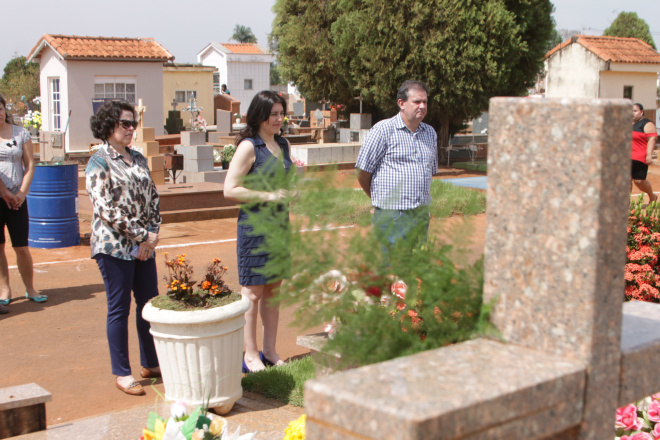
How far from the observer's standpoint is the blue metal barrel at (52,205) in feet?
29.9

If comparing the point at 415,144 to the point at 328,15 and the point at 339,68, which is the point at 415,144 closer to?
the point at 339,68

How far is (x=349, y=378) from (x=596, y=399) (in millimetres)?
542

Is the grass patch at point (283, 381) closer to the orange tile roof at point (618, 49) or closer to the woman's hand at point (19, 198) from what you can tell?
the woman's hand at point (19, 198)

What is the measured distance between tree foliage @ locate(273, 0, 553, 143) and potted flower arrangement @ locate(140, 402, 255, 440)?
56.6 feet

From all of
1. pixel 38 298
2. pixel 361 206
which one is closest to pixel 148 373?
pixel 38 298

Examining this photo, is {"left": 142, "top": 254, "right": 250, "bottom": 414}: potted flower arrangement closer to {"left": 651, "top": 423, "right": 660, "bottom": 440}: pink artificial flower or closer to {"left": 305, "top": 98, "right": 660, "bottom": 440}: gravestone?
{"left": 651, "top": 423, "right": 660, "bottom": 440}: pink artificial flower

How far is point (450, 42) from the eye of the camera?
62.6 feet

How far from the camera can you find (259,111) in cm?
457

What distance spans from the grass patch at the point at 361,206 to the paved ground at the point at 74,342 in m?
0.05

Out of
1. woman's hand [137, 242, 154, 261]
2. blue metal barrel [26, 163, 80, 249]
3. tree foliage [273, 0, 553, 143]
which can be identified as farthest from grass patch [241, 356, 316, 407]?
tree foliage [273, 0, 553, 143]

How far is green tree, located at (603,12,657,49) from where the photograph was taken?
59.7 meters

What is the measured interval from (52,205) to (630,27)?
61.5 m

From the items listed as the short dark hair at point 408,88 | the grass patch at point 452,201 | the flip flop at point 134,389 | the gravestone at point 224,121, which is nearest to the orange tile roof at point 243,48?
the gravestone at point 224,121

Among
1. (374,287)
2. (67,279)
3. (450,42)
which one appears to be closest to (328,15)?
(450,42)
